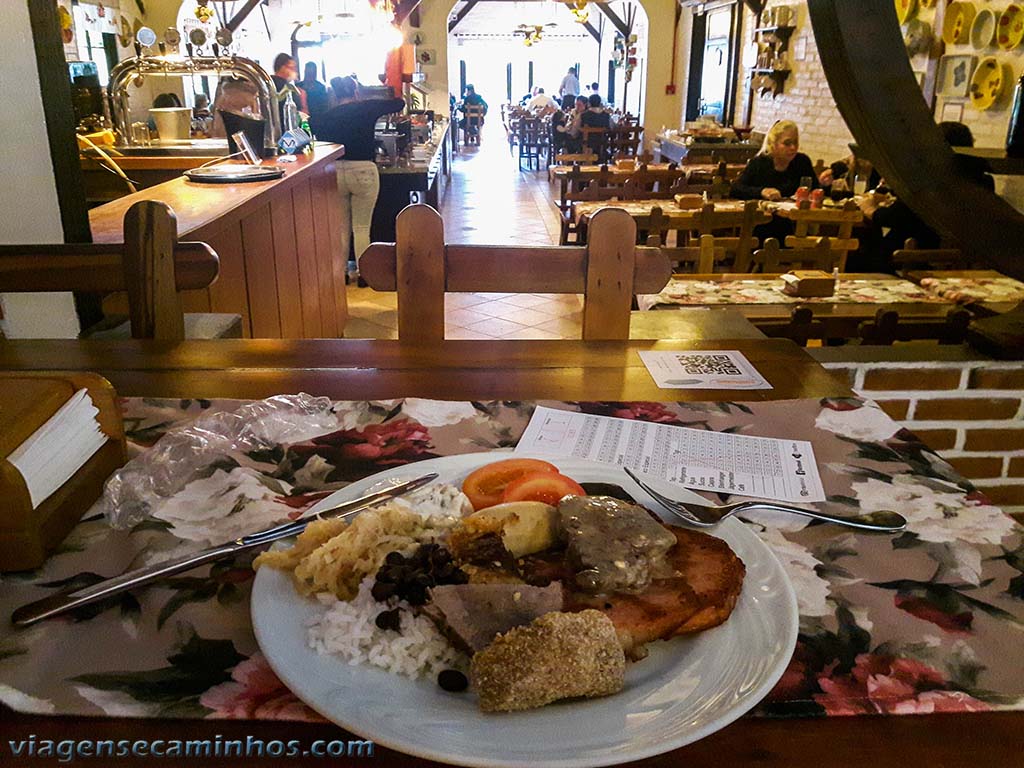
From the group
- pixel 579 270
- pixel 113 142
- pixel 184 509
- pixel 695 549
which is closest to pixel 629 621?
pixel 695 549

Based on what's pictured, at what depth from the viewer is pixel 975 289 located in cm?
322

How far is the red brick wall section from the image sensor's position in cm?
188

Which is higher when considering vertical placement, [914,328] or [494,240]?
[914,328]

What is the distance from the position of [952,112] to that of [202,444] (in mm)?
5490

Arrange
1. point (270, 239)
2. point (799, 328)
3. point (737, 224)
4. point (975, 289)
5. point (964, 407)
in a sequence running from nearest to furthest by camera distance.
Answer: point (964, 407)
point (799, 328)
point (975, 289)
point (270, 239)
point (737, 224)

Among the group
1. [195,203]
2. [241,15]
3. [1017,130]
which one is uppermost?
[241,15]

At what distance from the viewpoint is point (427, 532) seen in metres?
0.73

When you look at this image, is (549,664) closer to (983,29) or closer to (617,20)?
(983,29)

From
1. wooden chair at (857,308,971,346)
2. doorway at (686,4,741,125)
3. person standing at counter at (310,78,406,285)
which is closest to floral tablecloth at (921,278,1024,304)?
wooden chair at (857,308,971,346)

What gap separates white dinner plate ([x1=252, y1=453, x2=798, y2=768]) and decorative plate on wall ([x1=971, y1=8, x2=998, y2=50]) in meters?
5.19

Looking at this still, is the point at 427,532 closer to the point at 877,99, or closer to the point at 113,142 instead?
the point at 877,99

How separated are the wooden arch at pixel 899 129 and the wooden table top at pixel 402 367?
39 centimetres

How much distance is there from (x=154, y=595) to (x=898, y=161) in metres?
1.39

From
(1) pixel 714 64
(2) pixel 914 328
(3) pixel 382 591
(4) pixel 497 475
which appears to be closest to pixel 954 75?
(2) pixel 914 328
